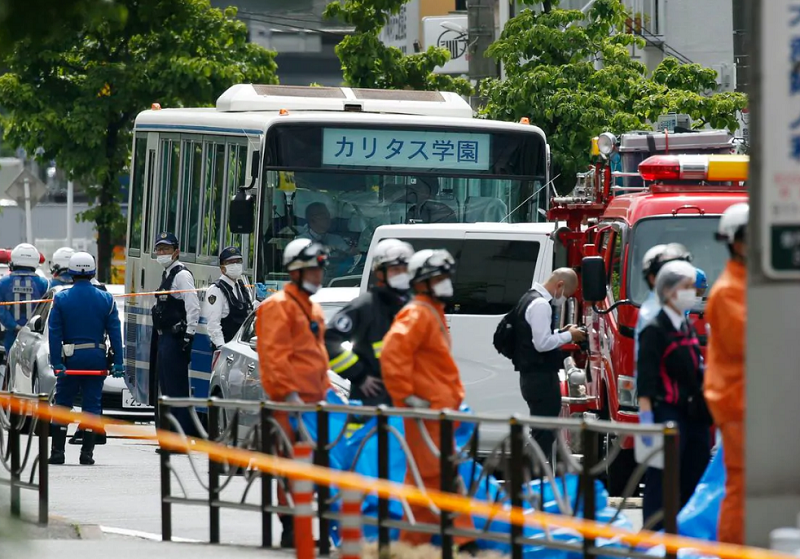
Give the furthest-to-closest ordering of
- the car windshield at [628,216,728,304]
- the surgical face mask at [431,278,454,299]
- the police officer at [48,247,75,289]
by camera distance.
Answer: the police officer at [48,247,75,289] < the car windshield at [628,216,728,304] < the surgical face mask at [431,278,454,299]

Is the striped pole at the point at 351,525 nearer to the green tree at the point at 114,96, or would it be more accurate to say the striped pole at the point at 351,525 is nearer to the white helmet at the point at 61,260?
the white helmet at the point at 61,260

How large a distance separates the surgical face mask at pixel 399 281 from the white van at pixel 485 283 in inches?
130

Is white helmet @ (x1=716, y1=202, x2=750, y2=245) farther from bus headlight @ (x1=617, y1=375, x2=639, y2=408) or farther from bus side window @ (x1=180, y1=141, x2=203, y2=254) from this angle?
bus side window @ (x1=180, y1=141, x2=203, y2=254)

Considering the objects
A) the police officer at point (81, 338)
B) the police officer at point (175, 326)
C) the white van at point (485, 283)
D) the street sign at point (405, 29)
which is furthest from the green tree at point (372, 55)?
the street sign at point (405, 29)

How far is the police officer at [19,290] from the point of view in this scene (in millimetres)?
17734

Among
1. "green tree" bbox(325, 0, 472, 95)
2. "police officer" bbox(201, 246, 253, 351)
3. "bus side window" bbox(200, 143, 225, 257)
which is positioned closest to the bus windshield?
"police officer" bbox(201, 246, 253, 351)

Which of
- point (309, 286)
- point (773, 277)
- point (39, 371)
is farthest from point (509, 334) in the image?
point (39, 371)

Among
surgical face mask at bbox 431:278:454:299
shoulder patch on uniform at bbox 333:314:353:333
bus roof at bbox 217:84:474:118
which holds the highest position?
bus roof at bbox 217:84:474:118

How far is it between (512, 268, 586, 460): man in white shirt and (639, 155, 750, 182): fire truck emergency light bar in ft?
5.21

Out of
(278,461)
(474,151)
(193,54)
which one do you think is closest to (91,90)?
(193,54)

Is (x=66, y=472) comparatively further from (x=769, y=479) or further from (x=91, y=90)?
(x=91, y=90)

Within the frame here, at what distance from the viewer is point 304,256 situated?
8602 millimetres

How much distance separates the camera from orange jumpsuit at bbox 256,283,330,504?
8414 mm

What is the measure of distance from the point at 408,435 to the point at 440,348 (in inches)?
23.9
